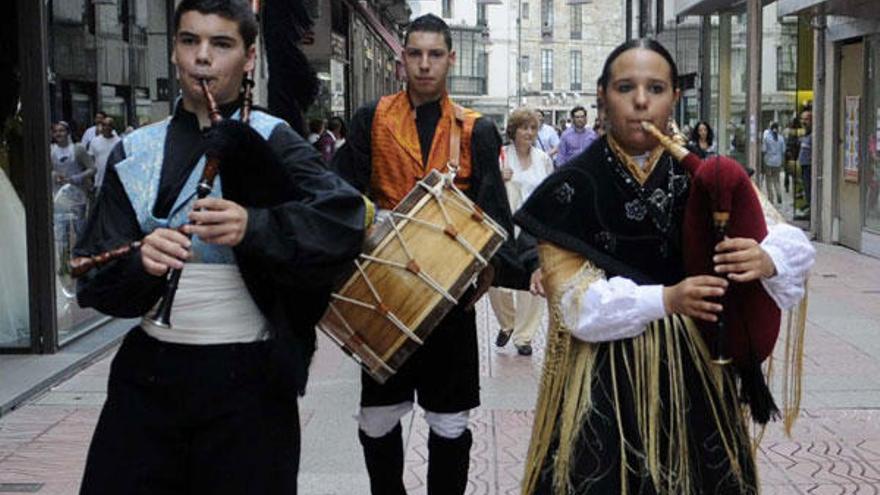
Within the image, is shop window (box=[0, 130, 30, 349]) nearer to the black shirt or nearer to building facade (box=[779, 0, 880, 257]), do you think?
the black shirt

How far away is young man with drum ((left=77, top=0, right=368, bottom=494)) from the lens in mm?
2758

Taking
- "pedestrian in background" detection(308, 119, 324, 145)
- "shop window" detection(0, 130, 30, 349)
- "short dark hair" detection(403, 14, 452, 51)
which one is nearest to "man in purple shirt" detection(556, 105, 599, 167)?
"pedestrian in background" detection(308, 119, 324, 145)

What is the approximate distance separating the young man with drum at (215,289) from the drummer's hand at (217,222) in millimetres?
34

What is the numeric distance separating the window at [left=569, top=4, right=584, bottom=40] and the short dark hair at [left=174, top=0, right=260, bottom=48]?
77.8 metres

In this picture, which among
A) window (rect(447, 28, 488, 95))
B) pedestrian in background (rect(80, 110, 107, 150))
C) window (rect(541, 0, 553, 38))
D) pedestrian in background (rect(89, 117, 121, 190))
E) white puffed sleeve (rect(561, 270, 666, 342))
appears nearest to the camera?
white puffed sleeve (rect(561, 270, 666, 342))

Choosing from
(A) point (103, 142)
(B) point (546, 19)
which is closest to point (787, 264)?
(A) point (103, 142)

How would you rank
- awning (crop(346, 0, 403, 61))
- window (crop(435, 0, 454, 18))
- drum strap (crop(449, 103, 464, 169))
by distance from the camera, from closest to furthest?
1. drum strap (crop(449, 103, 464, 169))
2. awning (crop(346, 0, 403, 61))
3. window (crop(435, 0, 454, 18))

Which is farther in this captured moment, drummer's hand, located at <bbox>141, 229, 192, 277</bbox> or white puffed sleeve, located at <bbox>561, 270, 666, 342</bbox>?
white puffed sleeve, located at <bbox>561, 270, 666, 342</bbox>

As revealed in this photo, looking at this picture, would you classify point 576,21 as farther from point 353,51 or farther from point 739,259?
point 739,259

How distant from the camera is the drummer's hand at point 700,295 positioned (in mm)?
2861

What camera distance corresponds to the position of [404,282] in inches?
148

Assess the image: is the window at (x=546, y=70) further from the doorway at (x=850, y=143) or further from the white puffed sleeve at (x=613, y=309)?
the white puffed sleeve at (x=613, y=309)

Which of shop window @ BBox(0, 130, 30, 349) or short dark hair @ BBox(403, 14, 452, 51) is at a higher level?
short dark hair @ BBox(403, 14, 452, 51)

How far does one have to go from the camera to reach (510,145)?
9.02 meters
